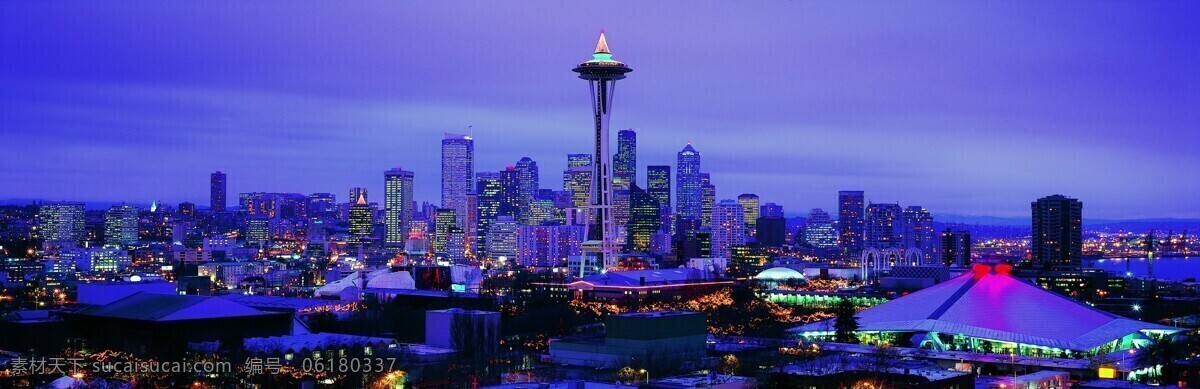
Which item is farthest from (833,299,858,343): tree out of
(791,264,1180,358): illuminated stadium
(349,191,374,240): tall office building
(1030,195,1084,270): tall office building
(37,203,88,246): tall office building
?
(349,191,374,240): tall office building

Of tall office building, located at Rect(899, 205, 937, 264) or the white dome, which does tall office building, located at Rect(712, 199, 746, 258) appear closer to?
tall office building, located at Rect(899, 205, 937, 264)

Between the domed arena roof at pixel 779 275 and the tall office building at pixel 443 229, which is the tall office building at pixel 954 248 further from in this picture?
the tall office building at pixel 443 229

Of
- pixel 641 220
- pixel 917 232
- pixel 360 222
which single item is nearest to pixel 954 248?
pixel 917 232

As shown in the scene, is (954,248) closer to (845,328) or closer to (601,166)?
(601,166)

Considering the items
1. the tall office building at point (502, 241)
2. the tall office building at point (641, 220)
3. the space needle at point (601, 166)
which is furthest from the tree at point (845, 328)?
the tall office building at point (641, 220)

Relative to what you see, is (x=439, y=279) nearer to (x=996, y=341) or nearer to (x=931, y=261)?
(x=996, y=341)

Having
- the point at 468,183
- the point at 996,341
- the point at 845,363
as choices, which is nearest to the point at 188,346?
the point at 845,363
